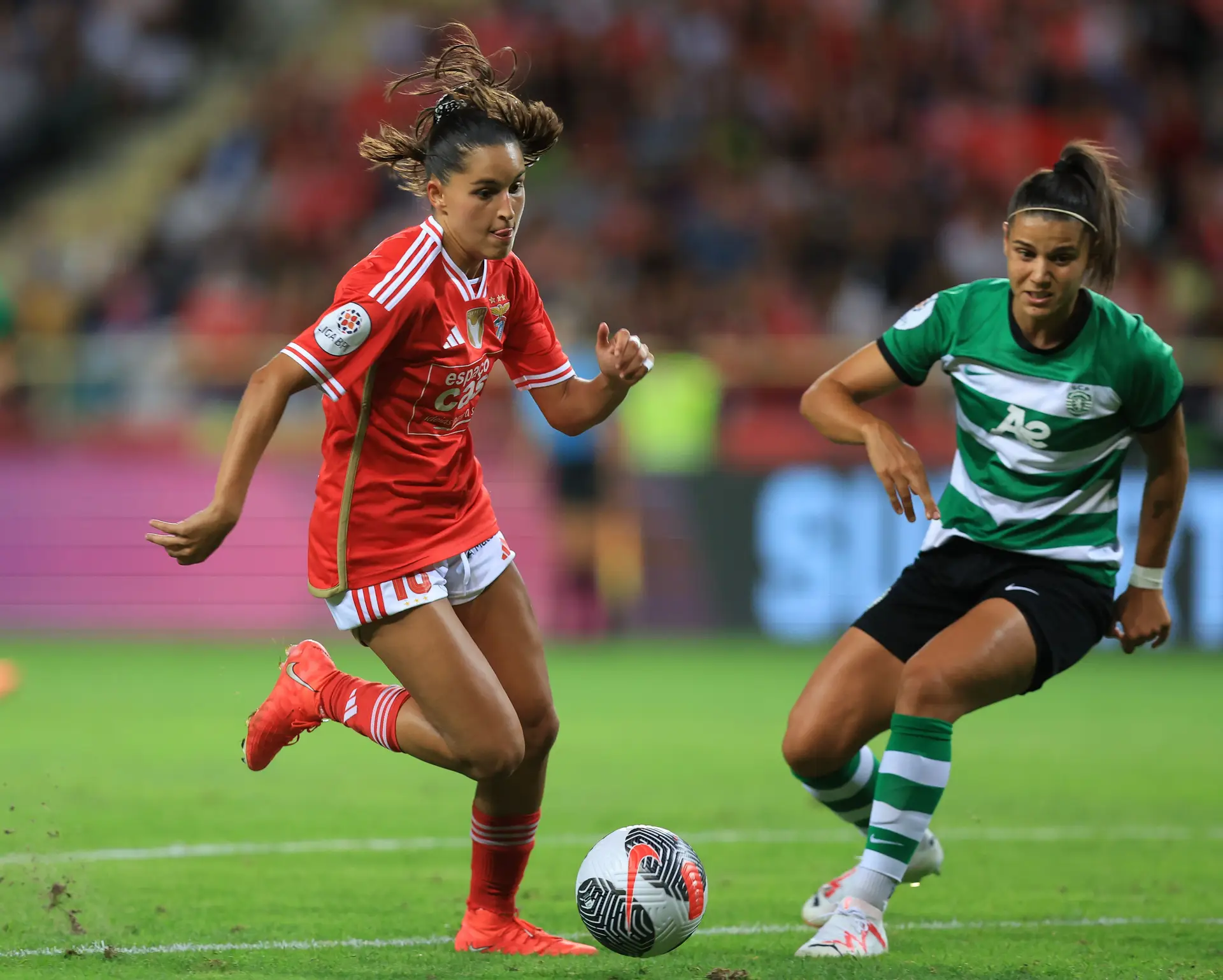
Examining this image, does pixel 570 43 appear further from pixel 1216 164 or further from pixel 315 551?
pixel 315 551

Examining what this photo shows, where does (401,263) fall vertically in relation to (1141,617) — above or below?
above

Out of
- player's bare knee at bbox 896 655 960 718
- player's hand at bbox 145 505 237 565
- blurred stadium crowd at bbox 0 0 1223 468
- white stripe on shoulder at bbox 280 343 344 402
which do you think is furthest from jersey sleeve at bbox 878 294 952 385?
blurred stadium crowd at bbox 0 0 1223 468

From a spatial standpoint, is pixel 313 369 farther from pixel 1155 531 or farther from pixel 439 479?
pixel 1155 531

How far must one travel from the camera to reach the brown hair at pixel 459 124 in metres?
4.69

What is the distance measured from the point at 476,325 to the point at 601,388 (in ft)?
1.49

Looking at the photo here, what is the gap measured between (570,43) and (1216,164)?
6.41 m

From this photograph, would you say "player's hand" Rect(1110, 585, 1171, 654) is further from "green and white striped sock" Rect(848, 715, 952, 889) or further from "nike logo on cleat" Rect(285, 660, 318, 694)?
"nike logo on cleat" Rect(285, 660, 318, 694)

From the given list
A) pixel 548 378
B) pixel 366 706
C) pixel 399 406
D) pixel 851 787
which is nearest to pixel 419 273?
pixel 399 406

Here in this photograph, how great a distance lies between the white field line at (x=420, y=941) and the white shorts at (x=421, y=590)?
889 millimetres

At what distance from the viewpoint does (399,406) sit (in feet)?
15.4

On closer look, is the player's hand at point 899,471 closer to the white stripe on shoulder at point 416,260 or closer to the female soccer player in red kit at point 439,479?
the female soccer player in red kit at point 439,479

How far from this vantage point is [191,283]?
55.2ft

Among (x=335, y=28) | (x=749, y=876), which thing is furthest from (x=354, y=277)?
(x=335, y=28)

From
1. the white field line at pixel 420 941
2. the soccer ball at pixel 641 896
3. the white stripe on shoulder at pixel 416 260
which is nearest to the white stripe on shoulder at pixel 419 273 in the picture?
the white stripe on shoulder at pixel 416 260
